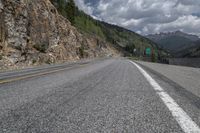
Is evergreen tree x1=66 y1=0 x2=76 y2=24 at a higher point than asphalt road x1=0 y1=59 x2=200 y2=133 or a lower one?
higher

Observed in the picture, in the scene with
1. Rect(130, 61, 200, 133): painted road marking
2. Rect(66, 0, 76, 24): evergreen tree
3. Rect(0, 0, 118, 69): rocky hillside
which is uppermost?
Rect(66, 0, 76, 24): evergreen tree

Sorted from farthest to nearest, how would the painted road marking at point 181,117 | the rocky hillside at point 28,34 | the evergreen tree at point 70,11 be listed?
the evergreen tree at point 70,11
the rocky hillside at point 28,34
the painted road marking at point 181,117

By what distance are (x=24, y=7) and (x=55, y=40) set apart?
954 cm

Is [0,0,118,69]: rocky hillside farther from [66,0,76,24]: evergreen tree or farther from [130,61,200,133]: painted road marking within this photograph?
[66,0,76,24]: evergreen tree

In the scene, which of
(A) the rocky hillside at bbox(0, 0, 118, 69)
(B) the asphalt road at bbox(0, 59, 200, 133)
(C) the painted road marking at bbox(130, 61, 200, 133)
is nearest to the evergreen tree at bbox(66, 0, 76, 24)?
(A) the rocky hillside at bbox(0, 0, 118, 69)

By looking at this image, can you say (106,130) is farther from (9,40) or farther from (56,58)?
(56,58)

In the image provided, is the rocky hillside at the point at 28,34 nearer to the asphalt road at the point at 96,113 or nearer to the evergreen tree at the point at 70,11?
the asphalt road at the point at 96,113

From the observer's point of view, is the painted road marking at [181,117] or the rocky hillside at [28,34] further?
the rocky hillside at [28,34]

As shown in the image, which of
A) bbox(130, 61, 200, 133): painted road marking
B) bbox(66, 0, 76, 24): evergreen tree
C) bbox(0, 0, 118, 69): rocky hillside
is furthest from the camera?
bbox(66, 0, 76, 24): evergreen tree

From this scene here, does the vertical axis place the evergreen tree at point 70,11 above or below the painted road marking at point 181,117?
above

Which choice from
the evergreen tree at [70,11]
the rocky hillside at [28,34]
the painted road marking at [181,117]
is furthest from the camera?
the evergreen tree at [70,11]

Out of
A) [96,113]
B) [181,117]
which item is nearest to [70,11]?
[96,113]

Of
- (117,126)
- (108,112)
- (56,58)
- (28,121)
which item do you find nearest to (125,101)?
(108,112)

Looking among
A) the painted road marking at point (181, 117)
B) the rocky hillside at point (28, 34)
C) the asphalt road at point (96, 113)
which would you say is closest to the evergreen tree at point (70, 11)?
the rocky hillside at point (28, 34)
